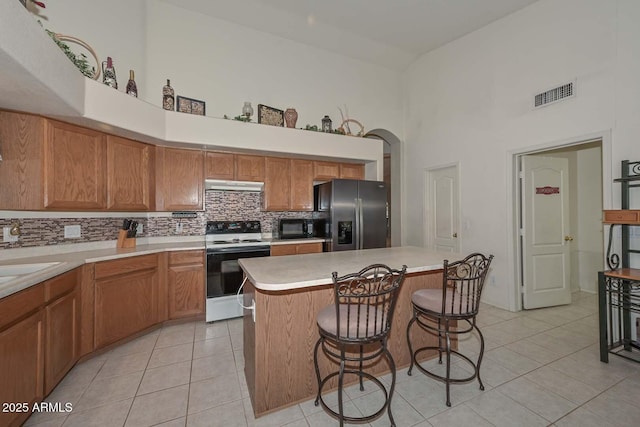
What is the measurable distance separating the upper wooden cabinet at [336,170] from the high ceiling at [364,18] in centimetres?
200

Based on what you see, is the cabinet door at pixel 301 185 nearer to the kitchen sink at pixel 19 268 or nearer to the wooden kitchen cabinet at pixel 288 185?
the wooden kitchen cabinet at pixel 288 185

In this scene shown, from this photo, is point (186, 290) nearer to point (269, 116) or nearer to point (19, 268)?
point (19, 268)

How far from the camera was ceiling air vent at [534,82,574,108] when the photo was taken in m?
2.92

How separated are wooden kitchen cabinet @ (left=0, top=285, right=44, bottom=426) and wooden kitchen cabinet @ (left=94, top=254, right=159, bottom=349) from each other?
673mm

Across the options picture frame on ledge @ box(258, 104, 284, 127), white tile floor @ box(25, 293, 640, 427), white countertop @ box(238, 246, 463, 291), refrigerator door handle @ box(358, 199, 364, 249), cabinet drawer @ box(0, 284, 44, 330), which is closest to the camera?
cabinet drawer @ box(0, 284, 44, 330)

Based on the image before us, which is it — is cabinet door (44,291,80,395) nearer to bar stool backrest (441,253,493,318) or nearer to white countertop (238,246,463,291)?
white countertop (238,246,463,291)

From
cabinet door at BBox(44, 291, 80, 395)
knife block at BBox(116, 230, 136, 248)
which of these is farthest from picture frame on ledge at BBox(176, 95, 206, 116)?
cabinet door at BBox(44, 291, 80, 395)

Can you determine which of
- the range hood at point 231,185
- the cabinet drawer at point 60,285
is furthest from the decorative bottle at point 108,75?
the cabinet drawer at point 60,285

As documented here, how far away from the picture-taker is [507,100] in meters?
3.48

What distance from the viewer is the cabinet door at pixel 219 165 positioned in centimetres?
345

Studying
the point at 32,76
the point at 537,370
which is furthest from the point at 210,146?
the point at 537,370

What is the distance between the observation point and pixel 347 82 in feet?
15.4

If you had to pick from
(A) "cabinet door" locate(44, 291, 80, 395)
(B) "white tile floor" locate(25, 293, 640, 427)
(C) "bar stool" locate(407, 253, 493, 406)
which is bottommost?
(B) "white tile floor" locate(25, 293, 640, 427)

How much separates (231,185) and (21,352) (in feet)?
8.03
